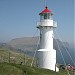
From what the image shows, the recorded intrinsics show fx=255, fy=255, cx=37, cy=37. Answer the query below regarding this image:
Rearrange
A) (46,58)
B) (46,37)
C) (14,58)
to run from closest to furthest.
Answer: (46,58) → (46,37) → (14,58)

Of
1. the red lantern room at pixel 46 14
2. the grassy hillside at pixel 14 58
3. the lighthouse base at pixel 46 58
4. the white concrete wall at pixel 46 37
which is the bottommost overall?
the grassy hillside at pixel 14 58

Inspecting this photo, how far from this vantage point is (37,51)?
28.0 m

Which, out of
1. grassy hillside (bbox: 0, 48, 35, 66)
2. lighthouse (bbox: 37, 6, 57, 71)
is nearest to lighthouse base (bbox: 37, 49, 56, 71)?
lighthouse (bbox: 37, 6, 57, 71)

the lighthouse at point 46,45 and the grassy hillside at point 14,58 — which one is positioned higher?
the lighthouse at point 46,45

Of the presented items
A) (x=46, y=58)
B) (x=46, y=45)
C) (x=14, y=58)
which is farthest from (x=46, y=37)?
(x=14, y=58)

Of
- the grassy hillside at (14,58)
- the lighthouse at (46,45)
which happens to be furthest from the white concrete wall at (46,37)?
the grassy hillside at (14,58)

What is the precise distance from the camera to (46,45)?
27.8 metres

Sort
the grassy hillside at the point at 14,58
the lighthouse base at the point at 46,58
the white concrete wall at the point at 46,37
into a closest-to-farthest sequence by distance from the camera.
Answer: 1. the lighthouse base at the point at 46,58
2. the white concrete wall at the point at 46,37
3. the grassy hillside at the point at 14,58

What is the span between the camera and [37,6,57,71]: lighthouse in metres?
27.4

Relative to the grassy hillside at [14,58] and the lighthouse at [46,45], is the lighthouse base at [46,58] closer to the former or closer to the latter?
the lighthouse at [46,45]

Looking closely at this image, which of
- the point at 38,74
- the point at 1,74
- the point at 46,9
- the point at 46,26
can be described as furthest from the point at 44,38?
the point at 1,74

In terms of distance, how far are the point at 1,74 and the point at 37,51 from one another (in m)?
10.3

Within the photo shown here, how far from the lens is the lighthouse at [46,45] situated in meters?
27.4

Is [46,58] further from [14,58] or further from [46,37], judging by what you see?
[14,58]
